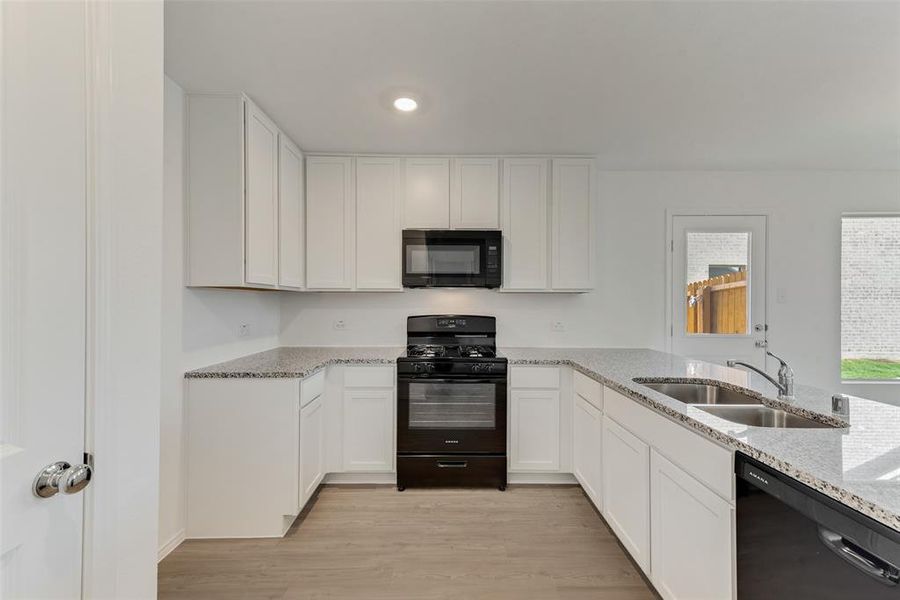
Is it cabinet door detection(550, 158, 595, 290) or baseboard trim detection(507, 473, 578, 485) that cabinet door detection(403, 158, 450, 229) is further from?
baseboard trim detection(507, 473, 578, 485)

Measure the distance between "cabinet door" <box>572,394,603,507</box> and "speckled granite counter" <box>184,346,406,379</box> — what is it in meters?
1.29

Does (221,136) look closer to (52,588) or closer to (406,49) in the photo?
(406,49)

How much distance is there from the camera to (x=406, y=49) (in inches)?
69.4

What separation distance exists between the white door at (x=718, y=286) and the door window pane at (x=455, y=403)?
1.83 meters

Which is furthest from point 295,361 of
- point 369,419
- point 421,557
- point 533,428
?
point 533,428

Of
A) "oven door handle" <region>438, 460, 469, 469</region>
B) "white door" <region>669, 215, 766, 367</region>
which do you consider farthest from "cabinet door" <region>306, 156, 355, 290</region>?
"white door" <region>669, 215, 766, 367</region>

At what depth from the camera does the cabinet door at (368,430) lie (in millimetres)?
2760

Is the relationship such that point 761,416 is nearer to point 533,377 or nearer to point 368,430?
point 533,377

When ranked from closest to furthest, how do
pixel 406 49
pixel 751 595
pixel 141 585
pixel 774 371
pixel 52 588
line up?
1. pixel 52 588
2. pixel 141 585
3. pixel 751 595
4. pixel 406 49
5. pixel 774 371

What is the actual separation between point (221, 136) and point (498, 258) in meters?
1.88

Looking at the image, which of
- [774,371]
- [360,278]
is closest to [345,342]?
[360,278]

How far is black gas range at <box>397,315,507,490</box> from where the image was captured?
8.88ft

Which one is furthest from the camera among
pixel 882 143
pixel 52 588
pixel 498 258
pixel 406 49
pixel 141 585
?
pixel 498 258

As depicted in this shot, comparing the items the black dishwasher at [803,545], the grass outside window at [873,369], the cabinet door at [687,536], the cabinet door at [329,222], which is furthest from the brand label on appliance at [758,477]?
the grass outside window at [873,369]
